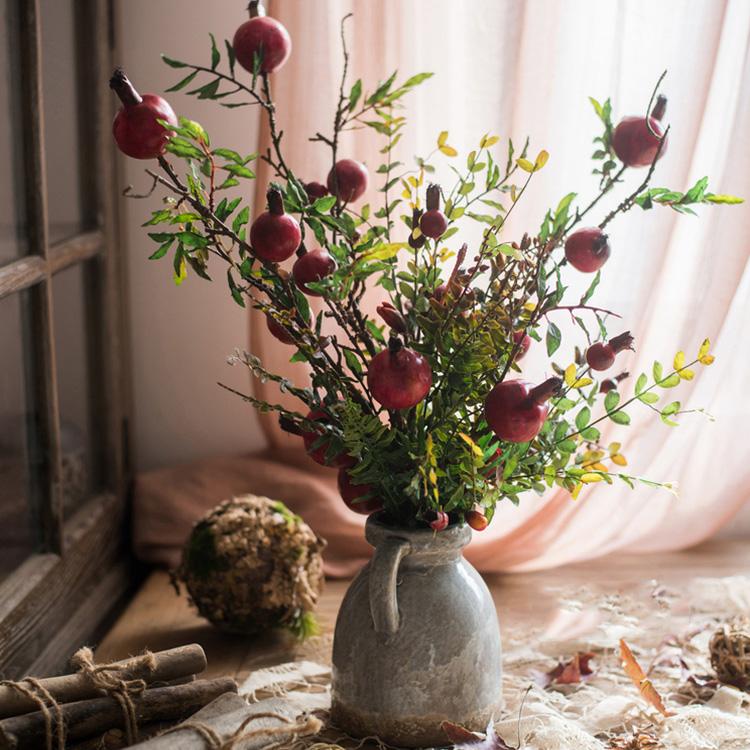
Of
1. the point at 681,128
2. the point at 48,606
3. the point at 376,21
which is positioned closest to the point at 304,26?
the point at 376,21

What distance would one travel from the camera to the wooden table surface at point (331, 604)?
139 cm

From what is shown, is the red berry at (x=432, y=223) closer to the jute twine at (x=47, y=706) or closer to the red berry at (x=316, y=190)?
the red berry at (x=316, y=190)

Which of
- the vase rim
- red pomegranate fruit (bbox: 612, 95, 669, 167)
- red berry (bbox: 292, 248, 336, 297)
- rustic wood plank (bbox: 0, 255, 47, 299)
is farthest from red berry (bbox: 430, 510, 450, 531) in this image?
rustic wood plank (bbox: 0, 255, 47, 299)

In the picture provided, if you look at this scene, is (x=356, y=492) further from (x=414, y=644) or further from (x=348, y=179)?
(x=348, y=179)

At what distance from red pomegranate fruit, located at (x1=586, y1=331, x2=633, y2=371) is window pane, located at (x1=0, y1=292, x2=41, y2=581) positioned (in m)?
0.70

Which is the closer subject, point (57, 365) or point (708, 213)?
point (57, 365)

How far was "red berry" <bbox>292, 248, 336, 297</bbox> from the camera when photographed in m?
0.93

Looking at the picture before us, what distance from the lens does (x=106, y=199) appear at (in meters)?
1.66

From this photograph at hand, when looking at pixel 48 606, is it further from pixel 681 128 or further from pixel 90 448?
pixel 681 128

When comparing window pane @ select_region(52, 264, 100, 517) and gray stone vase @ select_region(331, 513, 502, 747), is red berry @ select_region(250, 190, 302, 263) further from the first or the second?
window pane @ select_region(52, 264, 100, 517)

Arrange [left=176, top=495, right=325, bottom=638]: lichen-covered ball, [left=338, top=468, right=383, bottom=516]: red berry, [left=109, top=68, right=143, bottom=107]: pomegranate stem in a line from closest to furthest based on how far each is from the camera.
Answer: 1. [left=109, top=68, right=143, bottom=107]: pomegranate stem
2. [left=338, top=468, right=383, bottom=516]: red berry
3. [left=176, top=495, right=325, bottom=638]: lichen-covered ball

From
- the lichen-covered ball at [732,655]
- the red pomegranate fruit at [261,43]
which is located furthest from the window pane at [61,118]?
the lichen-covered ball at [732,655]

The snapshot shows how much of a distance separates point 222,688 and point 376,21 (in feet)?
3.26

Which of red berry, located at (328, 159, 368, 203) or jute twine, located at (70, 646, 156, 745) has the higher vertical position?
red berry, located at (328, 159, 368, 203)
